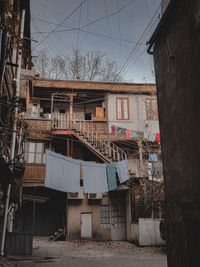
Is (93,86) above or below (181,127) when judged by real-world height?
above

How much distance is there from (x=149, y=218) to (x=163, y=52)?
443 inches

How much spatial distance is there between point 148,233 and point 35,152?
9.51 metres

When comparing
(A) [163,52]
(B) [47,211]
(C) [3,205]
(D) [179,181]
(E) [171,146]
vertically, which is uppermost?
(A) [163,52]

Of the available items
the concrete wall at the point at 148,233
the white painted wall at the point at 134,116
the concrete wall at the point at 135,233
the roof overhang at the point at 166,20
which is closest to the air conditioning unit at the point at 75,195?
the concrete wall at the point at 135,233

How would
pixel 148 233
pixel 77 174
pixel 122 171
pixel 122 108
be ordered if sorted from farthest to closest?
pixel 122 108 → pixel 122 171 → pixel 148 233 → pixel 77 174

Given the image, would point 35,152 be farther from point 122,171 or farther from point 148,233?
point 148,233

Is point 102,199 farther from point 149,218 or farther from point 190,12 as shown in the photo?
point 190,12

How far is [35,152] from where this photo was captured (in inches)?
704

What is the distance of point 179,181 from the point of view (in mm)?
5270

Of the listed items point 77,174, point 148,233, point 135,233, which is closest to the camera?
point 77,174

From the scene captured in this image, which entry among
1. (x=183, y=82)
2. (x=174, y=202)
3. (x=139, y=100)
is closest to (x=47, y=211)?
(x=139, y=100)

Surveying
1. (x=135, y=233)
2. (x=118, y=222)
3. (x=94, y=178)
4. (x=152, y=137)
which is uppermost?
(x=152, y=137)

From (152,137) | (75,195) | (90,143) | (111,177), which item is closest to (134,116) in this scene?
(152,137)

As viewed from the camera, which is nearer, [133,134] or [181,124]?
[181,124]
